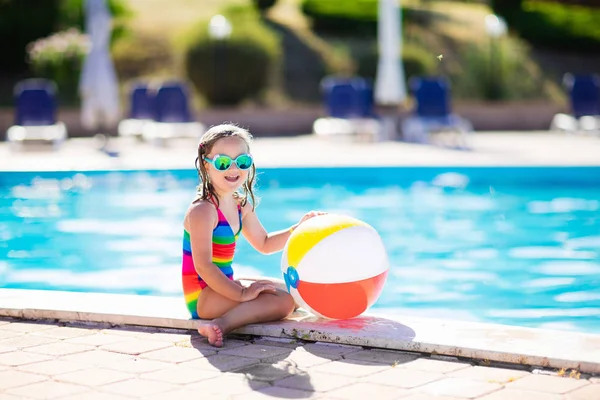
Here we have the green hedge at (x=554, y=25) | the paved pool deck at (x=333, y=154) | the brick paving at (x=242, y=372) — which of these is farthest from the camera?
the green hedge at (x=554, y=25)

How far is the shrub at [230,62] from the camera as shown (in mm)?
A: 18453

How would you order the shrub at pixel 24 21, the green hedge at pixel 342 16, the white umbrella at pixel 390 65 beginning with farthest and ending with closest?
the green hedge at pixel 342 16 < the shrub at pixel 24 21 < the white umbrella at pixel 390 65

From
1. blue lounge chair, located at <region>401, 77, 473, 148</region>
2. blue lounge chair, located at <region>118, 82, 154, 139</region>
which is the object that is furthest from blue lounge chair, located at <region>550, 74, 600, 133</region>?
blue lounge chair, located at <region>118, 82, 154, 139</region>

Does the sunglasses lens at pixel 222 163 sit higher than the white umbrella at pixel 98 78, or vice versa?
the white umbrella at pixel 98 78

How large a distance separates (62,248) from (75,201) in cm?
230

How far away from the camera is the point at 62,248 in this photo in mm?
7977

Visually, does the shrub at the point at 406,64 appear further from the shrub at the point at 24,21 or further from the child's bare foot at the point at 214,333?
the child's bare foot at the point at 214,333

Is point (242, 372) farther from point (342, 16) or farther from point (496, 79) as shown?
point (342, 16)

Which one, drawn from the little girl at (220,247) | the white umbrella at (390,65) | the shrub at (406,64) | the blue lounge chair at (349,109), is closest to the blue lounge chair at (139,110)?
the blue lounge chair at (349,109)

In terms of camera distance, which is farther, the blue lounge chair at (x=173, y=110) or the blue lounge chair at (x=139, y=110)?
the blue lounge chair at (x=139, y=110)

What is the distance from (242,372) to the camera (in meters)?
3.39

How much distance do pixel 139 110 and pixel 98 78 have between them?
51.9 inches

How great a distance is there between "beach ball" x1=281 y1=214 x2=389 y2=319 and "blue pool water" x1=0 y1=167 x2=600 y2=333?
161 centimetres

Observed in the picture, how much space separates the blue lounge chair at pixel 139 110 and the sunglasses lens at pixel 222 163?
12385 millimetres
